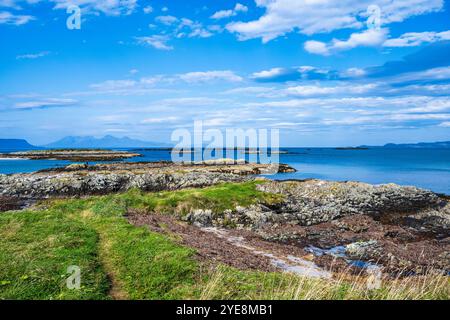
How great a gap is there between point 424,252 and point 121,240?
2035 centimetres

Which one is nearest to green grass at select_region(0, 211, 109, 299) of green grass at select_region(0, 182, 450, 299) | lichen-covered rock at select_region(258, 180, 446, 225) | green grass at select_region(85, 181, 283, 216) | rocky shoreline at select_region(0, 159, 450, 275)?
green grass at select_region(0, 182, 450, 299)

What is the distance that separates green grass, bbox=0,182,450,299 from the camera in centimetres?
1039

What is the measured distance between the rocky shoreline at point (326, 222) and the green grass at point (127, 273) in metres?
2.85

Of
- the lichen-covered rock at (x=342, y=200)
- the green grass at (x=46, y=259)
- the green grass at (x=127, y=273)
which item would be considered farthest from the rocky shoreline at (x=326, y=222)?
the green grass at (x=46, y=259)

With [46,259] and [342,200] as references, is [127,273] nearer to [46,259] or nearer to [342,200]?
[46,259]

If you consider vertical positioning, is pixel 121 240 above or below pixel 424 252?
above

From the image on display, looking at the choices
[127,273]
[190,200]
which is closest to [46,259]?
[127,273]

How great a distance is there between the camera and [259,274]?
1306 cm

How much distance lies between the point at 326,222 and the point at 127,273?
80.3 ft

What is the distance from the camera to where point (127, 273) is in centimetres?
1306
